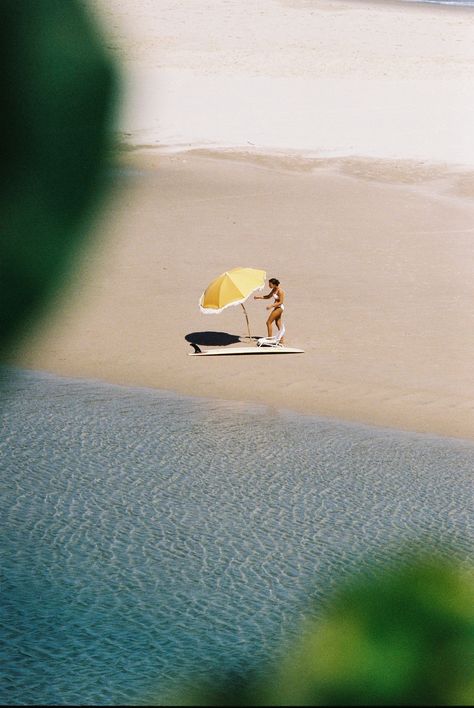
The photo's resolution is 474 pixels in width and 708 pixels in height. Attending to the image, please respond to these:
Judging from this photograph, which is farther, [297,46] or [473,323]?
[297,46]

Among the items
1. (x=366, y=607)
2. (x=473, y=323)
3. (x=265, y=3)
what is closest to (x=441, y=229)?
(x=473, y=323)

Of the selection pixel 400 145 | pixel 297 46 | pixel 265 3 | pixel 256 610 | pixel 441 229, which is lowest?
pixel 256 610

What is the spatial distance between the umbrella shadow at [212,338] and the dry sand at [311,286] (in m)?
0.11

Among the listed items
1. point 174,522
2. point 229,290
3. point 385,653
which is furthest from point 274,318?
point 385,653

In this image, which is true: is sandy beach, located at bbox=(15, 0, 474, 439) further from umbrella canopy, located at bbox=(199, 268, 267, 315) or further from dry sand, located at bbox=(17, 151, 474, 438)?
umbrella canopy, located at bbox=(199, 268, 267, 315)

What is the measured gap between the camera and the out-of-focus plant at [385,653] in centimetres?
48

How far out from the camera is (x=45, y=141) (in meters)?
0.49

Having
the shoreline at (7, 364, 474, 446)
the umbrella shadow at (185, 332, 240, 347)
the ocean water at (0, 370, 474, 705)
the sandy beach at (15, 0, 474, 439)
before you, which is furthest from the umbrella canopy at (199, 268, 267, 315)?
the ocean water at (0, 370, 474, 705)

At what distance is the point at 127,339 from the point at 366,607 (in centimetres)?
1256

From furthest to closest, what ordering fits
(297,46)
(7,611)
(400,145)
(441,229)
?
(297,46) < (400,145) < (441,229) < (7,611)

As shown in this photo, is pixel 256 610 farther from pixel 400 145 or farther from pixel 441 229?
pixel 400 145

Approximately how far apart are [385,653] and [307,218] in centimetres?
1781

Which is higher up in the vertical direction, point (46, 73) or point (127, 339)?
point (127, 339)

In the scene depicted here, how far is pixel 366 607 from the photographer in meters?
0.53
